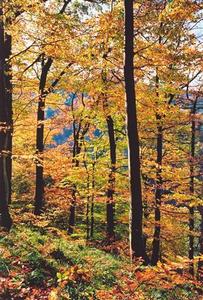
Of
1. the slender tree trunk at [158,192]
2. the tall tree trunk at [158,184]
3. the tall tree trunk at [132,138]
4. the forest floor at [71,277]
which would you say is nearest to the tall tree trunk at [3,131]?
the forest floor at [71,277]

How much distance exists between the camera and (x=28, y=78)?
21.0 m

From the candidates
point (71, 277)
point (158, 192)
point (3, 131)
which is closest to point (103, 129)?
point (158, 192)

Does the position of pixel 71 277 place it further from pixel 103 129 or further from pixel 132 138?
pixel 103 129

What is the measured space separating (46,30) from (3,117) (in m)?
3.13

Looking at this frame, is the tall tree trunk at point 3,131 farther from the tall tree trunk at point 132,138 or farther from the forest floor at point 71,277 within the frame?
the tall tree trunk at point 132,138

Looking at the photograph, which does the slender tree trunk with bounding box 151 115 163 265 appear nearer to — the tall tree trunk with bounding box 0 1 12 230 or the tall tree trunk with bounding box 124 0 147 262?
the tall tree trunk with bounding box 124 0 147 262

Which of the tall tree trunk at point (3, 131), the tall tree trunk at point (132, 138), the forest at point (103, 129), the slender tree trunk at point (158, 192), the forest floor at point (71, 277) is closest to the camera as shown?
the forest floor at point (71, 277)

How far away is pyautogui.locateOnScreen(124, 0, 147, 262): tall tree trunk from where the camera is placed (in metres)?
10.8

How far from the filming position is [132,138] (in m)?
10.9

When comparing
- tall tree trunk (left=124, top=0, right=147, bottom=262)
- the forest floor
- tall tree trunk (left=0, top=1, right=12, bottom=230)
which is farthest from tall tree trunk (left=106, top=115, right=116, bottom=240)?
the forest floor

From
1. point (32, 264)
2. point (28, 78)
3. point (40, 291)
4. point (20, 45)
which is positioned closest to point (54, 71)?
point (28, 78)

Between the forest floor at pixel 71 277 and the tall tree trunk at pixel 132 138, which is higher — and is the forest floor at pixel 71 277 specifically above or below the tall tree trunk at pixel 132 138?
below

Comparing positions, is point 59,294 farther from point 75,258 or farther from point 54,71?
point 54,71

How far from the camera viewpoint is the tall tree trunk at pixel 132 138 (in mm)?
10781
